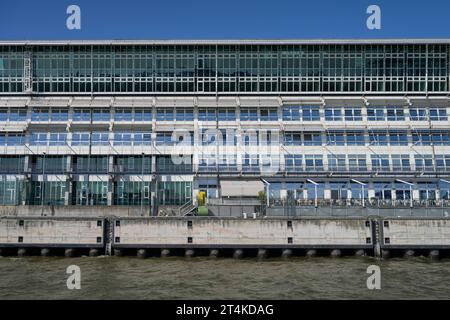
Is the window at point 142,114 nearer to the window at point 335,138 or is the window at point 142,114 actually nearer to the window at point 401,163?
the window at point 335,138

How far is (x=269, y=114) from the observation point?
61375 mm

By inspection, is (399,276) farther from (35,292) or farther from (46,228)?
(46,228)

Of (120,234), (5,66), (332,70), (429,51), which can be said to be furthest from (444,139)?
(5,66)

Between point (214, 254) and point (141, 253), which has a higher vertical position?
point (141, 253)

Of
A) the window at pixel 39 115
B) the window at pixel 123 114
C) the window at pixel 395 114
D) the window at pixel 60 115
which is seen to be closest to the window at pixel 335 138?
the window at pixel 395 114

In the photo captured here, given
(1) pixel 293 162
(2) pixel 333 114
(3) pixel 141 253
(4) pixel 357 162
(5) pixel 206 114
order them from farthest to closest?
(2) pixel 333 114 → (5) pixel 206 114 → (4) pixel 357 162 → (1) pixel 293 162 → (3) pixel 141 253

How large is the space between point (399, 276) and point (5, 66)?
57.0 meters

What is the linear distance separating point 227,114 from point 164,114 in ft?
27.8

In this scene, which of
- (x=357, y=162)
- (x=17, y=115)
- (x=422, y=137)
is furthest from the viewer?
(x=17, y=115)

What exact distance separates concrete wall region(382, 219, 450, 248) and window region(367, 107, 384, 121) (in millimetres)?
20515

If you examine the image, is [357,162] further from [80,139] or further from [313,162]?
[80,139]

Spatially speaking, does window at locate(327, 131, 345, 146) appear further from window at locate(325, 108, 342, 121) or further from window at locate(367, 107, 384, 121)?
window at locate(367, 107, 384, 121)

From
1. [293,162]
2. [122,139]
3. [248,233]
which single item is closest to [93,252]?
[248,233]

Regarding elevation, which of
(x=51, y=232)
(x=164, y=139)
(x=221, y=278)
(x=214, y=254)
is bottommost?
(x=221, y=278)
